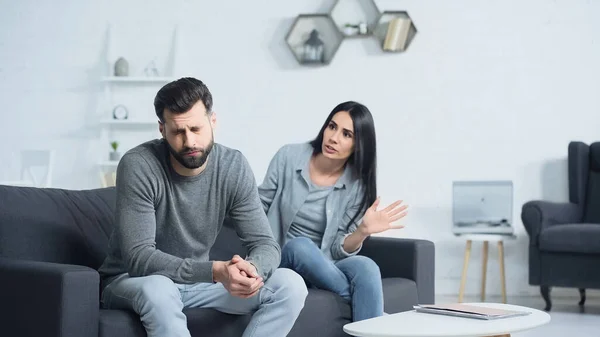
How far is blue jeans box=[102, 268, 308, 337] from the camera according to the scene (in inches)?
92.4

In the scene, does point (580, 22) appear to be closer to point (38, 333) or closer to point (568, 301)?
point (568, 301)

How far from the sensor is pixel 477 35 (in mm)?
6035

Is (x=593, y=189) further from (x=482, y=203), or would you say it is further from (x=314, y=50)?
(x=314, y=50)

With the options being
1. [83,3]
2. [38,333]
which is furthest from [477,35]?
[38,333]

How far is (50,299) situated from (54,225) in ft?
1.97

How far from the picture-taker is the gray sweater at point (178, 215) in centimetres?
241

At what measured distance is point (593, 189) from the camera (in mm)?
5676

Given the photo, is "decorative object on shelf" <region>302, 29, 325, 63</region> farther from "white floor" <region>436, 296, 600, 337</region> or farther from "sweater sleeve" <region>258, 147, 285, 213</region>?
"sweater sleeve" <region>258, 147, 285, 213</region>

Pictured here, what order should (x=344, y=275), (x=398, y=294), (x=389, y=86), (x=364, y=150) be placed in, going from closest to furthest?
1. (x=344, y=275)
2. (x=398, y=294)
3. (x=364, y=150)
4. (x=389, y=86)

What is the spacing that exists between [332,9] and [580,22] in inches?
65.7

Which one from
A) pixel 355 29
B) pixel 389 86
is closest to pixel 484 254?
pixel 389 86

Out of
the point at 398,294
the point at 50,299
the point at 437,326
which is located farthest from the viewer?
the point at 398,294

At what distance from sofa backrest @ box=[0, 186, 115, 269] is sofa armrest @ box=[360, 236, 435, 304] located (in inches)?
42.2

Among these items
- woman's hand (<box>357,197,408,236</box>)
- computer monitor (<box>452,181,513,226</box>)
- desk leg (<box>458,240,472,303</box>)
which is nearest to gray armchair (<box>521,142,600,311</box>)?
computer monitor (<box>452,181,513,226</box>)
